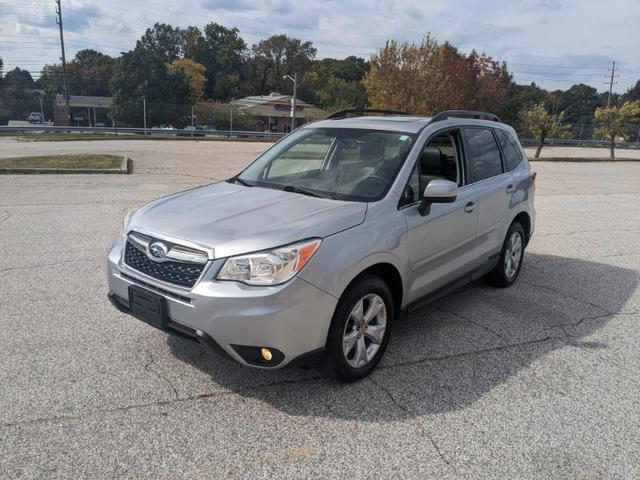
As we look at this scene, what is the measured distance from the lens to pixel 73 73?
100312 millimetres

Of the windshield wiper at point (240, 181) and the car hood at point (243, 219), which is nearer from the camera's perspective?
the car hood at point (243, 219)

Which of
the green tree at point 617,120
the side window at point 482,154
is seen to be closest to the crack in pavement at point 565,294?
the side window at point 482,154

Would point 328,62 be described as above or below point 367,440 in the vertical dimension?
above

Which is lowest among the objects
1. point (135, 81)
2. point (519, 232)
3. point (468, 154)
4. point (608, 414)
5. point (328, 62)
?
point (608, 414)

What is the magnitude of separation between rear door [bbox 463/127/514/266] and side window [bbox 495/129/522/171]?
0.16m

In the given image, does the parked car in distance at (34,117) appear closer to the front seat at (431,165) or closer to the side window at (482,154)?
the side window at (482,154)

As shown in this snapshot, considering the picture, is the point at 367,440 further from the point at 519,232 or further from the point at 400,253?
the point at 519,232

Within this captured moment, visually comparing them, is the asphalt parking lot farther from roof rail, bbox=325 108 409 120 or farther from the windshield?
roof rail, bbox=325 108 409 120

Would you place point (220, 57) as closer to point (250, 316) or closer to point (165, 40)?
point (165, 40)

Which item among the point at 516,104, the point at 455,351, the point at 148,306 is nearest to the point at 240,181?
the point at 148,306

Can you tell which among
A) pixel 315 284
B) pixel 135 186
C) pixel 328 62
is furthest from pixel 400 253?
pixel 328 62

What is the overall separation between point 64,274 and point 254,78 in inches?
4039

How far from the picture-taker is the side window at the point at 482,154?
4.95 metres

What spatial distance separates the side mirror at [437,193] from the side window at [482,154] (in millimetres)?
1068
